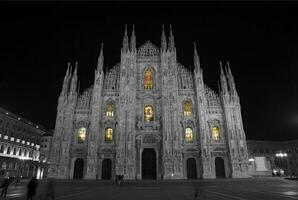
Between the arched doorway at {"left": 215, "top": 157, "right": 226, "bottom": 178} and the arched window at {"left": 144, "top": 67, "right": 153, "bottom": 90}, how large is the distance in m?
19.4

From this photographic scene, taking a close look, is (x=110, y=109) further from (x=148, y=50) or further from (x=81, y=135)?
(x=148, y=50)

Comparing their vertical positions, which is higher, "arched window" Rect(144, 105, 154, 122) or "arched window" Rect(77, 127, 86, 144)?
"arched window" Rect(144, 105, 154, 122)

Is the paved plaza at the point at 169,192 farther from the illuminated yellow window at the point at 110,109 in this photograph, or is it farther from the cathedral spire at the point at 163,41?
the cathedral spire at the point at 163,41

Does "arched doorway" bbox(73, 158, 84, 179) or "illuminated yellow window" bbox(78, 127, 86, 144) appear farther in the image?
"illuminated yellow window" bbox(78, 127, 86, 144)

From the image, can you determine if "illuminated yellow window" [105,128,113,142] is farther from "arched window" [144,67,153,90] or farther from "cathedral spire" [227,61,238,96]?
"cathedral spire" [227,61,238,96]

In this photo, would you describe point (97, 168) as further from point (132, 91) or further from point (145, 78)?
point (145, 78)

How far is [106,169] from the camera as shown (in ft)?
129

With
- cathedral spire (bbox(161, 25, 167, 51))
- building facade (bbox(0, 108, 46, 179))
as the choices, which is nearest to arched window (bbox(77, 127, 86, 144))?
building facade (bbox(0, 108, 46, 179))

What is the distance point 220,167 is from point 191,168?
5.41m

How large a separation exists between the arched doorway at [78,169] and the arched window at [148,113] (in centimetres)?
1462

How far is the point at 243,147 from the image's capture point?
3872 centimetres

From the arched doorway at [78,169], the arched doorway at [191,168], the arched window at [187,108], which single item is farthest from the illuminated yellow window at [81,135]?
the arched doorway at [191,168]

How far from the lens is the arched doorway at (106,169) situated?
38.9m

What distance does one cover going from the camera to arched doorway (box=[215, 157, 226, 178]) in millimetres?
39125
